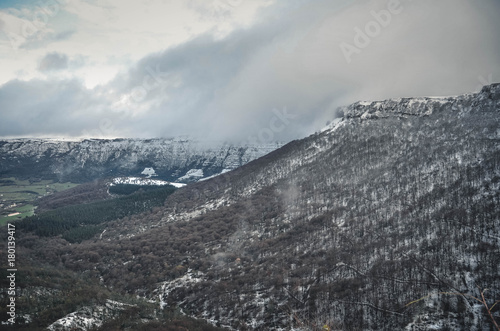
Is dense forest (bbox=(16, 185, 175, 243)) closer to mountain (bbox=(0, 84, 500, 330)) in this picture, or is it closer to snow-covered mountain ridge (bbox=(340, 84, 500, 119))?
mountain (bbox=(0, 84, 500, 330))

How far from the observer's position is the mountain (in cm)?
5850

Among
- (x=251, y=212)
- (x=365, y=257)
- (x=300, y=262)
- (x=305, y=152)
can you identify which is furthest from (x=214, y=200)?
(x=365, y=257)

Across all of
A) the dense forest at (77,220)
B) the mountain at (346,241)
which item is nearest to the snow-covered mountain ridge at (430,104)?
the mountain at (346,241)

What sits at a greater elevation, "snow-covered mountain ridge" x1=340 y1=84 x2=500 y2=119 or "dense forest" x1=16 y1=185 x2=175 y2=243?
"snow-covered mountain ridge" x1=340 y1=84 x2=500 y2=119

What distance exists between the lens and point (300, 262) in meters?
85.8

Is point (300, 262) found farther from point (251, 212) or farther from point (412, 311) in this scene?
point (251, 212)

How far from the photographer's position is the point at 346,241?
89.2 meters

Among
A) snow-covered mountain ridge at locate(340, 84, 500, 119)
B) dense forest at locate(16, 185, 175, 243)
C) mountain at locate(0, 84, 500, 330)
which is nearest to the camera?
mountain at locate(0, 84, 500, 330)

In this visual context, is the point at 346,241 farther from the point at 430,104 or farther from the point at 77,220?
the point at 77,220

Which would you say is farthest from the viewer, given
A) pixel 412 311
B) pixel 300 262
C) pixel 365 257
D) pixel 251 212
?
pixel 251 212

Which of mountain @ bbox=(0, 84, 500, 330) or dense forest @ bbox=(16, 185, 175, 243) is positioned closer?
mountain @ bbox=(0, 84, 500, 330)

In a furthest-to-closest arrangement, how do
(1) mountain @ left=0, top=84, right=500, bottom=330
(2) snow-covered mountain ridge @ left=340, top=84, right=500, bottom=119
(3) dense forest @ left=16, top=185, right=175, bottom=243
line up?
(3) dense forest @ left=16, top=185, right=175, bottom=243, (2) snow-covered mountain ridge @ left=340, top=84, right=500, bottom=119, (1) mountain @ left=0, top=84, right=500, bottom=330

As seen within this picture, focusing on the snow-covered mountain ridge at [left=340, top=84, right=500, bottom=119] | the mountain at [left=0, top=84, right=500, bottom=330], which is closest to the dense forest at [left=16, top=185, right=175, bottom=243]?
the mountain at [left=0, top=84, right=500, bottom=330]

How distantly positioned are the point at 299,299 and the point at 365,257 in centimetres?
2344
